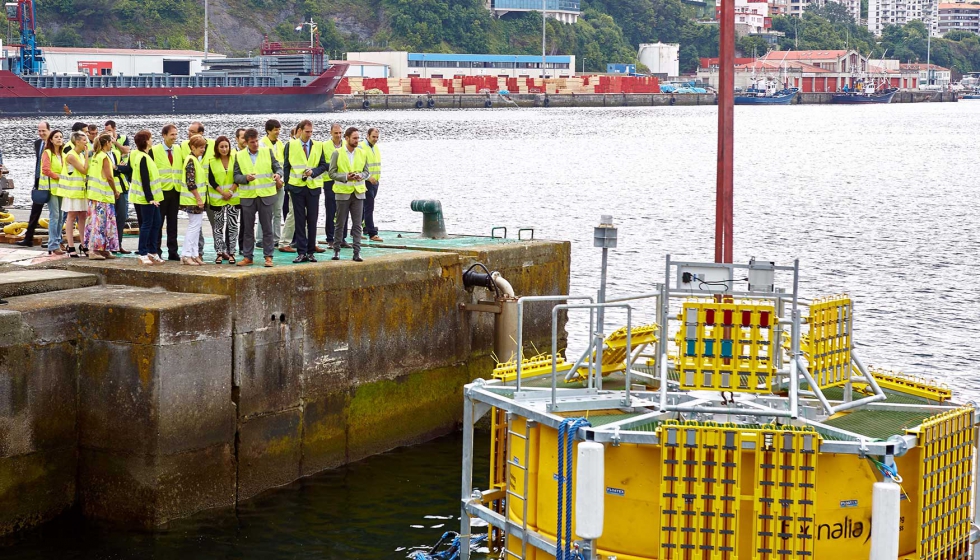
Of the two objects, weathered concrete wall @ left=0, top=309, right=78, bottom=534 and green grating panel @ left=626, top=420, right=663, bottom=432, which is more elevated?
green grating panel @ left=626, top=420, right=663, bottom=432

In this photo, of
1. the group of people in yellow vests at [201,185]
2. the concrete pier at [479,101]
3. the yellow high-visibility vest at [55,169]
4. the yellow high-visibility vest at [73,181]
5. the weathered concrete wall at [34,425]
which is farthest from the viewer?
the concrete pier at [479,101]

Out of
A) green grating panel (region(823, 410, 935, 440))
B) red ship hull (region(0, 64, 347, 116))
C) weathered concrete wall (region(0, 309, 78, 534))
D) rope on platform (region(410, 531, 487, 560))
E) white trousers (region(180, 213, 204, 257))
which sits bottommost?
rope on platform (region(410, 531, 487, 560))

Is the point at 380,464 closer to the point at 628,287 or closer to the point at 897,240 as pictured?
the point at 628,287

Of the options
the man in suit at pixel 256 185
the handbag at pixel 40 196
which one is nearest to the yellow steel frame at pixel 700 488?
the man in suit at pixel 256 185

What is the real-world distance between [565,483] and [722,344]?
172cm

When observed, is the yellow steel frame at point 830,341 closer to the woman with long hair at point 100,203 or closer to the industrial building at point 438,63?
the woman with long hair at point 100,203

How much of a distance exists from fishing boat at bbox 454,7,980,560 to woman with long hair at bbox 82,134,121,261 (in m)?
7.27

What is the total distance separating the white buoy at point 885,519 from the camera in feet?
32.3

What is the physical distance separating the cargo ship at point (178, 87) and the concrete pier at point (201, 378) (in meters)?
109

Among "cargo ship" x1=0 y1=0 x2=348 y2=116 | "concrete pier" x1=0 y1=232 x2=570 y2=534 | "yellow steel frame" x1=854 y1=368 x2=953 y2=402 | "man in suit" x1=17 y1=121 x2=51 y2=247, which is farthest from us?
"cargo ship" x1=0 y1=0 x2=348 y2=116

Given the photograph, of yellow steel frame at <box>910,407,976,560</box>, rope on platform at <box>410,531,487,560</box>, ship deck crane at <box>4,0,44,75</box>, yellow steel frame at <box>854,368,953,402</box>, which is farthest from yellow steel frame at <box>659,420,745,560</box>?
ship deck crane at <box>4,0,44,75</box>

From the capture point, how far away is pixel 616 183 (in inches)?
2648

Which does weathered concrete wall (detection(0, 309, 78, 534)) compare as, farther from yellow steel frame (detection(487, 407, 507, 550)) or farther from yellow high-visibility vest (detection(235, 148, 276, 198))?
yellow steel frame (detection(487, 407, 507, 550))

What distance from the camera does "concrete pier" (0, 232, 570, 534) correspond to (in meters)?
14.0
